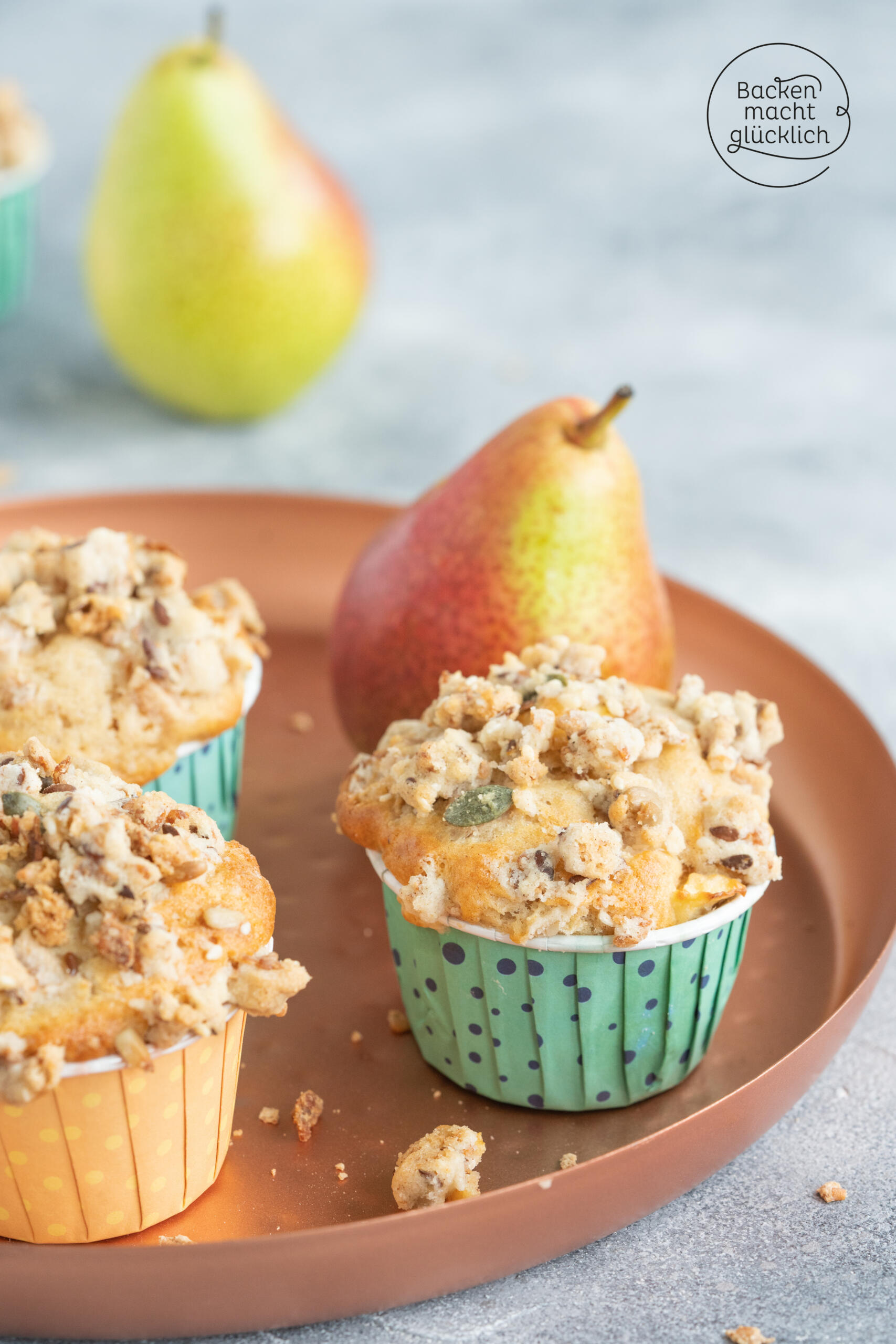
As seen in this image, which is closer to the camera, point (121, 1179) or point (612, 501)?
point (121, 1179)

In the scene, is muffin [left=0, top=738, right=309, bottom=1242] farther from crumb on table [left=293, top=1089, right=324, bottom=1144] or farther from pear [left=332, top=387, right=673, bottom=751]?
pear [left=332, top=387, right=673, bottom=751]

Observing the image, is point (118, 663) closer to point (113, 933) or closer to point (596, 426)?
point (113, 933)

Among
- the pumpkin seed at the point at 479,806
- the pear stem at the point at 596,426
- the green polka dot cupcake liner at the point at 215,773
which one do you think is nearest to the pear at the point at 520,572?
the pear stem at the point at 596,426

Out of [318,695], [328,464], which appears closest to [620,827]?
[318,695]

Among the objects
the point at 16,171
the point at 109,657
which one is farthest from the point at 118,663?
the point at 16,171

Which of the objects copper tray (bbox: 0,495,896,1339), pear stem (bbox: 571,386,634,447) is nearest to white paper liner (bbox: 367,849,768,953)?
copper tray (bbox: 0,495,896,1339)

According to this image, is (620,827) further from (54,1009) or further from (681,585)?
(681,585)

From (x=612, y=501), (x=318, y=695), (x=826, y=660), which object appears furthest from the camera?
(x=826, y=660)

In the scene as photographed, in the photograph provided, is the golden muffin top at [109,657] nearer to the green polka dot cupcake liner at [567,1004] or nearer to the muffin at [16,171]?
the green polka dot cupcake liner at [567,1004]
